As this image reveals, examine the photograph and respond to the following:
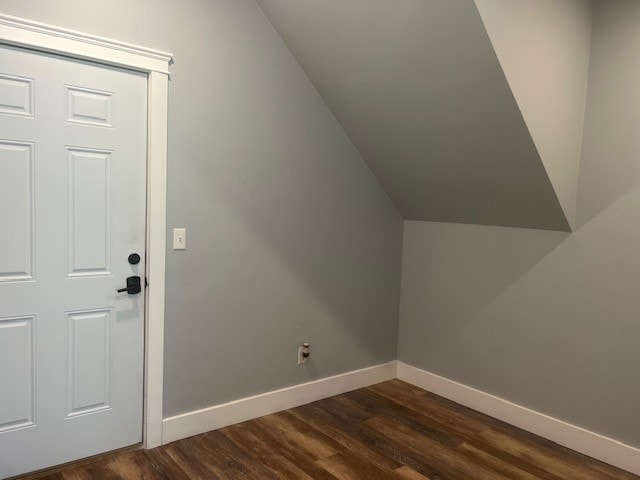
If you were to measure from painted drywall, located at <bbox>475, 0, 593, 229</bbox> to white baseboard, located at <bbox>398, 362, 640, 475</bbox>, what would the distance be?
1216mm

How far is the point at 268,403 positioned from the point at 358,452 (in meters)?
0.71

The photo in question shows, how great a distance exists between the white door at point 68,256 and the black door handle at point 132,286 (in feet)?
0.08

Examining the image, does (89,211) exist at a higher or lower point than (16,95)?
lower

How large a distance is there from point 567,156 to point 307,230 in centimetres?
162

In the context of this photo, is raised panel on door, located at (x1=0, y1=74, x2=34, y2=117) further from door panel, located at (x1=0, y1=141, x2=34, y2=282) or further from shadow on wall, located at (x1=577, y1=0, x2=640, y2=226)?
shadow on wall, located at (x1=577, y1=0, x2=640, y2=226)

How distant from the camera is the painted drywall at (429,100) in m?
2.40

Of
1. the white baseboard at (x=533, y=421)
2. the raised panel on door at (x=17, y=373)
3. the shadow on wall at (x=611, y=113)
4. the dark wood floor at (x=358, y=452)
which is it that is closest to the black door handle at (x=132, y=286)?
the raised panel on door at (x=17, y=373)

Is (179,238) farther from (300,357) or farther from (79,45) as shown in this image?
(300,357)

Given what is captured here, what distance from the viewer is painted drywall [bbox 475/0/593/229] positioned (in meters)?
2.33

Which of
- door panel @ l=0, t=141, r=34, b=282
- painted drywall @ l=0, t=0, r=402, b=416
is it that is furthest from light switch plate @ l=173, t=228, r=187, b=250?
door panel @ l=0, t=141, r=34, b=282

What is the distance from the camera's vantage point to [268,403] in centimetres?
315

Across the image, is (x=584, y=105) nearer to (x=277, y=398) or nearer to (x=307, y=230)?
(x=307, y=230)

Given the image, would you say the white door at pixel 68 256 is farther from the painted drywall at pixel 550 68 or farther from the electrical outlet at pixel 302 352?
the painted drywall at pixel 550 68

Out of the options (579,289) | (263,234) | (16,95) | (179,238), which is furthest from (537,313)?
(16,95)
